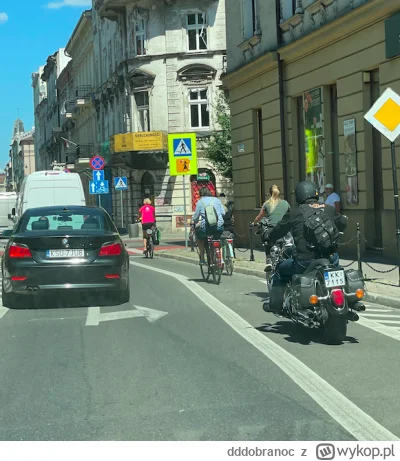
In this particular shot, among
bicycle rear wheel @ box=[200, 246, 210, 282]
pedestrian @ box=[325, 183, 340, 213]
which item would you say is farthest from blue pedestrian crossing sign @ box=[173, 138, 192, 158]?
bicycle rear wheel @ box=[200, 246, 210, 282]

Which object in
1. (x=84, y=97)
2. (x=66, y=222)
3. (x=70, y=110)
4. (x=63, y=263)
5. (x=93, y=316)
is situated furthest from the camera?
(x=70, y=110)

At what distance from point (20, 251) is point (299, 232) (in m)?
4.56

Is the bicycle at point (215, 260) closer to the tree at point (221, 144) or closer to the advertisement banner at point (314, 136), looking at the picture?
the advertisement banner at point (314, 136)

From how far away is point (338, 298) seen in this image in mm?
8227

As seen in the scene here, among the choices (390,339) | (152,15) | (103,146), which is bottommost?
(390,339)

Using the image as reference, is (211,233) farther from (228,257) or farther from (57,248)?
(57,248)

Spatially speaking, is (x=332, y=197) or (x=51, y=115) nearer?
(x=332, y=197)

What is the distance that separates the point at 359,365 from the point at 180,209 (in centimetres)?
3707

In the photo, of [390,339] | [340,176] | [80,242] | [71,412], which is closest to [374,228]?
[340,176]

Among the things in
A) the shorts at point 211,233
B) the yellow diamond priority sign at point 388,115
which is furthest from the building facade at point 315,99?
the yellow diamond priority sign at point 388,115

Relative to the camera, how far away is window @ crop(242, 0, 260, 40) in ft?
86.3

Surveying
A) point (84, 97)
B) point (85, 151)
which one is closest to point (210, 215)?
point (85, 151)

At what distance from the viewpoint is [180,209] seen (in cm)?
4428

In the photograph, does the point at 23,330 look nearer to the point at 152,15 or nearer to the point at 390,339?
the point at 390,339
